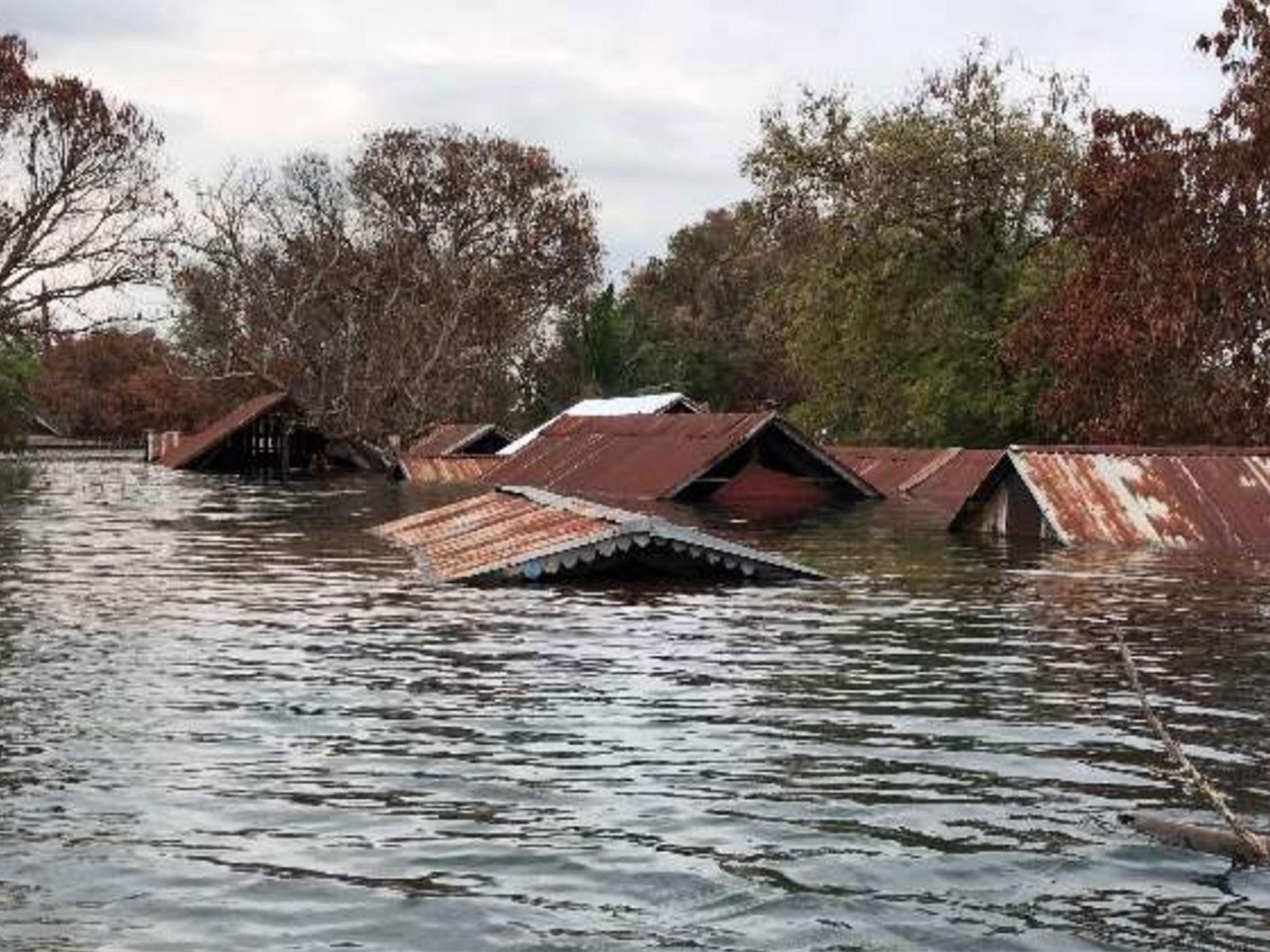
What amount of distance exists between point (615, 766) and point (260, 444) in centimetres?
7316

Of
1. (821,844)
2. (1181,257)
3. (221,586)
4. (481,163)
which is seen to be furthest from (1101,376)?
(481,163)

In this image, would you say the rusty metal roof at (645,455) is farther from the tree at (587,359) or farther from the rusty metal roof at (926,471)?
the tree at (587,359)

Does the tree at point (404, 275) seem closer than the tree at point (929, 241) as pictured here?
No

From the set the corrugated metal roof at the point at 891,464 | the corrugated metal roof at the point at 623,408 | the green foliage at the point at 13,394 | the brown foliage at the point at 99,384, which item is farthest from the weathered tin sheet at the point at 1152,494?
the brown foliage at the point at 99,384

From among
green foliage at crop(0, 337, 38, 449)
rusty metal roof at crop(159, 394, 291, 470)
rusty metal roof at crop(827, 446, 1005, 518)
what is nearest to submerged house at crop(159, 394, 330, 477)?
rusty metal roof at crop(159, 394, 291, 470)

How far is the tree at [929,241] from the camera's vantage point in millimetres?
53438

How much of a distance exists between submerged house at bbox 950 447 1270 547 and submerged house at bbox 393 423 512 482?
30.1m

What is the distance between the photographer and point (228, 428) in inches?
2992

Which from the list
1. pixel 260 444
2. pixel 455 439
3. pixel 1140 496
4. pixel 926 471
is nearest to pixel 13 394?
pixel 260 444

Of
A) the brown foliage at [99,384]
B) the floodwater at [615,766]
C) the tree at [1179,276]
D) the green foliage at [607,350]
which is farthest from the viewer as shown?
the brown foliage at [99,384]

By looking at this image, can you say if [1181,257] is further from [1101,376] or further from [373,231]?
[373,231]

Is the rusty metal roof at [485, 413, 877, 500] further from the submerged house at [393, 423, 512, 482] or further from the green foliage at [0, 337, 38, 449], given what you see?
the green foliage at [0, 337, 38, 449]

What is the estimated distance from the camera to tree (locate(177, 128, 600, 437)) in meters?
79.6

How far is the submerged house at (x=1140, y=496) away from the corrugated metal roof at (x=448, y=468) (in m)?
29.8
